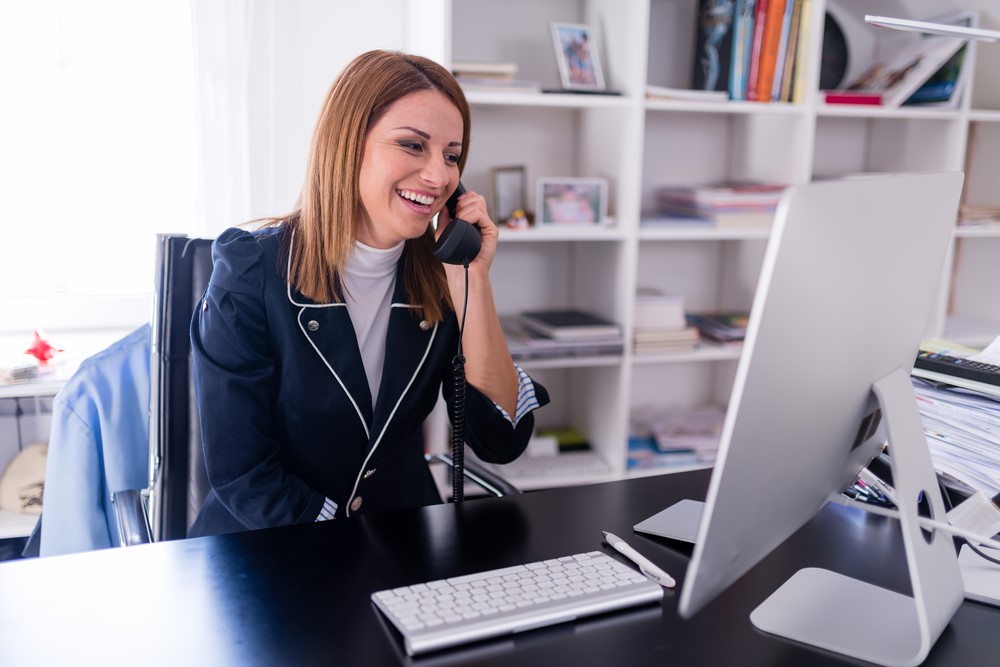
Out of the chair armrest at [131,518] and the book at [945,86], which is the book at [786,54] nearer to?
the book at [945,86]

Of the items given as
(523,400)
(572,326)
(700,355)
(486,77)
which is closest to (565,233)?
(572,326)

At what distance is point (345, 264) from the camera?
1.52 m

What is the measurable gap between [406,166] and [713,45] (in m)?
1.53

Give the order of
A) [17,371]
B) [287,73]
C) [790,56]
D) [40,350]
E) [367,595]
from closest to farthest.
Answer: [367,595], [17,371], [40,350], [287,73], [790,56]

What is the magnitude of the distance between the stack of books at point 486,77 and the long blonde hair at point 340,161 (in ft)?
2.73

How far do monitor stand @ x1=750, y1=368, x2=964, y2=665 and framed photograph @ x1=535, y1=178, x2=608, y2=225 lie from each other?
1675mm

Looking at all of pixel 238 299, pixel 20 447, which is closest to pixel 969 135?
pixel 238 299

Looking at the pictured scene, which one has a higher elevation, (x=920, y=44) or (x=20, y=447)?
(x=920, y=44)

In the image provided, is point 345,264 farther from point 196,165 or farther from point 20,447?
point 20,447

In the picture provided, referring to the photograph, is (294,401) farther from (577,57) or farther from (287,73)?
(577,57)

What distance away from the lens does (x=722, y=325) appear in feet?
9.14

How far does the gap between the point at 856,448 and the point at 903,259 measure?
8.3 inches

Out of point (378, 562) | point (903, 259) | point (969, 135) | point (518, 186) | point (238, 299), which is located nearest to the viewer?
point (903, 259)

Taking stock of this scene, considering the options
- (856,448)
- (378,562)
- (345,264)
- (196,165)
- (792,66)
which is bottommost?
(378,562)
